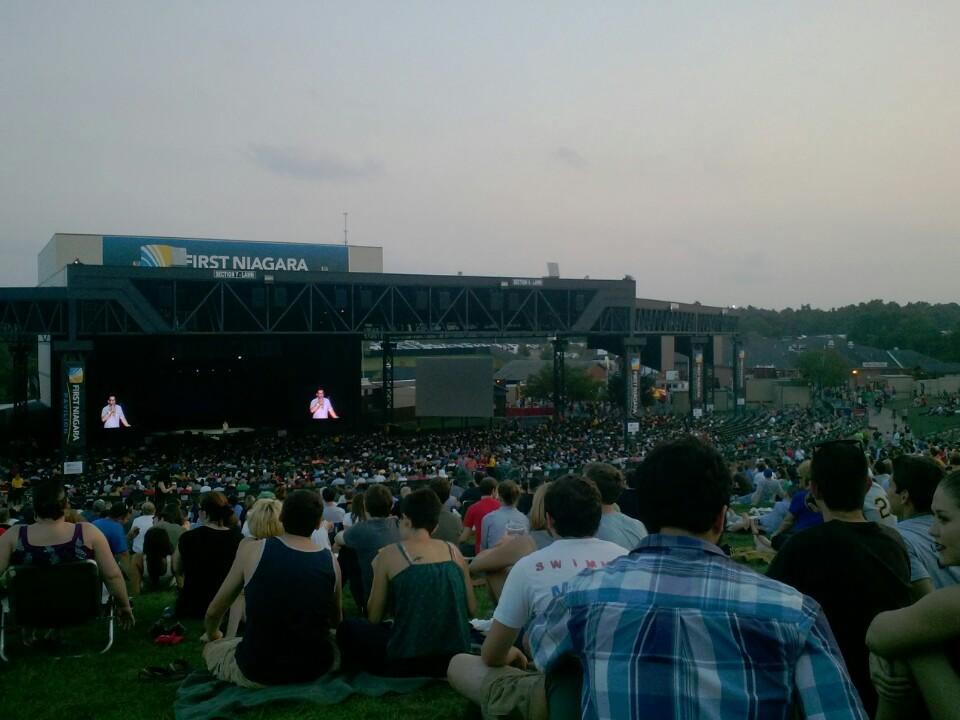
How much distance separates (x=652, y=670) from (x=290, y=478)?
2207cm

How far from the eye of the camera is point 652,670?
1.93 metres

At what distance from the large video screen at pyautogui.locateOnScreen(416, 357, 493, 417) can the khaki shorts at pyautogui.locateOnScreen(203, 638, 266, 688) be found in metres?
38.7

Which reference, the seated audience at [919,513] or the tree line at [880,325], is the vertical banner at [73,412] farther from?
the tree line at [880,325]

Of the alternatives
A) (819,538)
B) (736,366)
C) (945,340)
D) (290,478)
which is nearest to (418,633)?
(819,538)

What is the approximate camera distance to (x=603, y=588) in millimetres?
2027

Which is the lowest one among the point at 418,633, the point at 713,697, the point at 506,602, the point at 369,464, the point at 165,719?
the point at 369,464

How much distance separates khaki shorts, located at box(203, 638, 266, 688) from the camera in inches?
188

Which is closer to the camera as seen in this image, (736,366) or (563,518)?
(563,518)

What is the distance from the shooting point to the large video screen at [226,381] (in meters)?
38.9

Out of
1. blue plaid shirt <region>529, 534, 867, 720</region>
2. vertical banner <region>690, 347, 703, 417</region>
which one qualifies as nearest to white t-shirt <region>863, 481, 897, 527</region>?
blue plaid shirt <region>529, 534, 867, 720</region>

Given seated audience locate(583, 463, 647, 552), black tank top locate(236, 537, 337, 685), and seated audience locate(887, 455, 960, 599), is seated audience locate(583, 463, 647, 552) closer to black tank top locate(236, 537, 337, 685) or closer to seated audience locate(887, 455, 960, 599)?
seated audience locate(887, 455, 960, 599)

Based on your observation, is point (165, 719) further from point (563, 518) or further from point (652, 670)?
point (652, 670)

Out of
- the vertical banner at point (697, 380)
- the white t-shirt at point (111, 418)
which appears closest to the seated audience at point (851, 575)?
the white t-shirt at point (111, 418)

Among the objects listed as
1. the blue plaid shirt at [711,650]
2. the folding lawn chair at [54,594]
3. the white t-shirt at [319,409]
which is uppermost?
the blue plaid shirt at [711,650]
